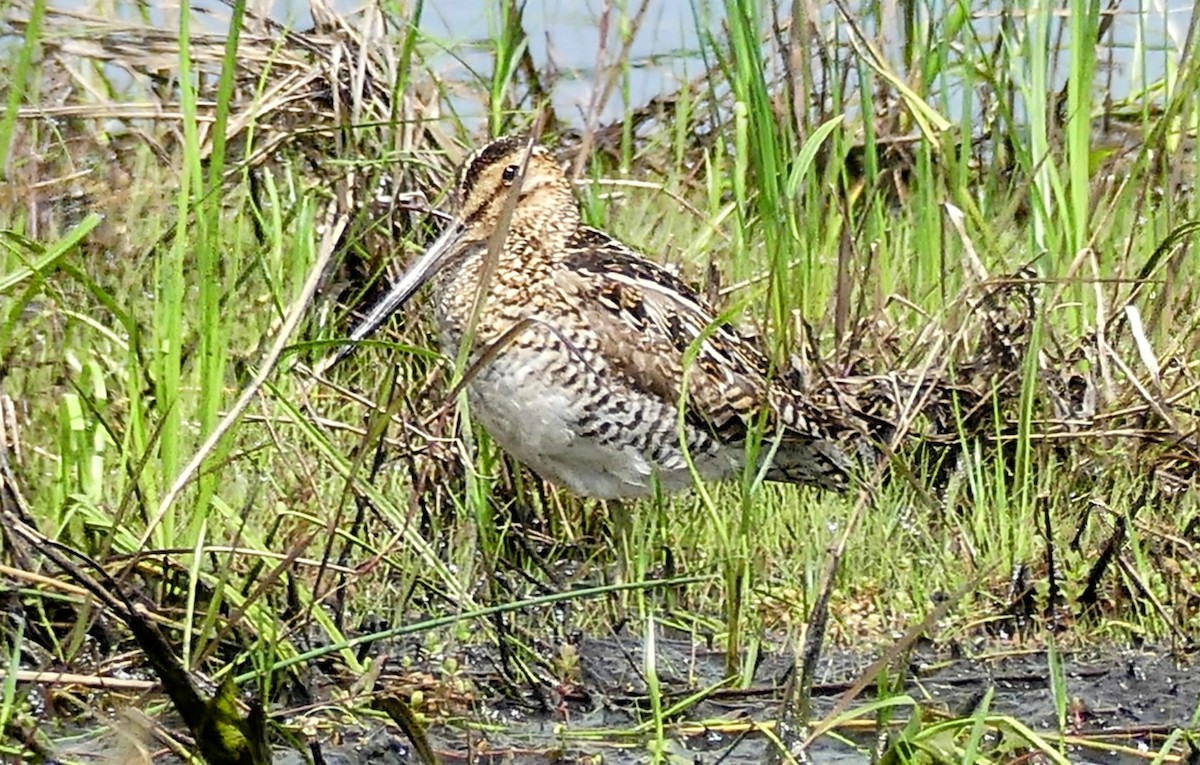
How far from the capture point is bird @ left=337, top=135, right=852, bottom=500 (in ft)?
14.4

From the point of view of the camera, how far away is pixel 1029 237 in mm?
5172

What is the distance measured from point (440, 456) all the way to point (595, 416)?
0.35 meters

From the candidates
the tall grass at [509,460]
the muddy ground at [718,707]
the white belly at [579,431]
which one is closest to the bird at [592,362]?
the white belly at [579,431]

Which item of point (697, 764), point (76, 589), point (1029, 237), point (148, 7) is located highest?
point (148, 7)

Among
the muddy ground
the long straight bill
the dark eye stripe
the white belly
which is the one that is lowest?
the muddy ground

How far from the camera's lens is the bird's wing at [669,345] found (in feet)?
14.8

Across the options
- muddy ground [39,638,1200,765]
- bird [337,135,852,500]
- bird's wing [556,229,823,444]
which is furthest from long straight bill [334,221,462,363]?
muddy ground [39,638,1200,765]

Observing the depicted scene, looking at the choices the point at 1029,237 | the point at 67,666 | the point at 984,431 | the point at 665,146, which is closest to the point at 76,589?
the point at 67,666

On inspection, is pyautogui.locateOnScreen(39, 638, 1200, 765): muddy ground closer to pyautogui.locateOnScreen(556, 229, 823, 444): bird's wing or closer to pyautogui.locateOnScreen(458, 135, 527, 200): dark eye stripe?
pyautogui.locateOnScreen(556, 229, 823, 444): bird's wing

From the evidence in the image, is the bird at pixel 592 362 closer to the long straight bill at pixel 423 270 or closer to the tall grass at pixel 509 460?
the long straight bill at pixel 423 270

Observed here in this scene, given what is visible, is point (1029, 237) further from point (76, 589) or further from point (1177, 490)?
point (76, 589)

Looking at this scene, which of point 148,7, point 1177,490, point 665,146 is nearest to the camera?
point 1177,490

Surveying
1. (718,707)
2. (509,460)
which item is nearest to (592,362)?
(509,460)

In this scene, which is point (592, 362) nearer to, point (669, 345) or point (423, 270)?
point (669, 345)
